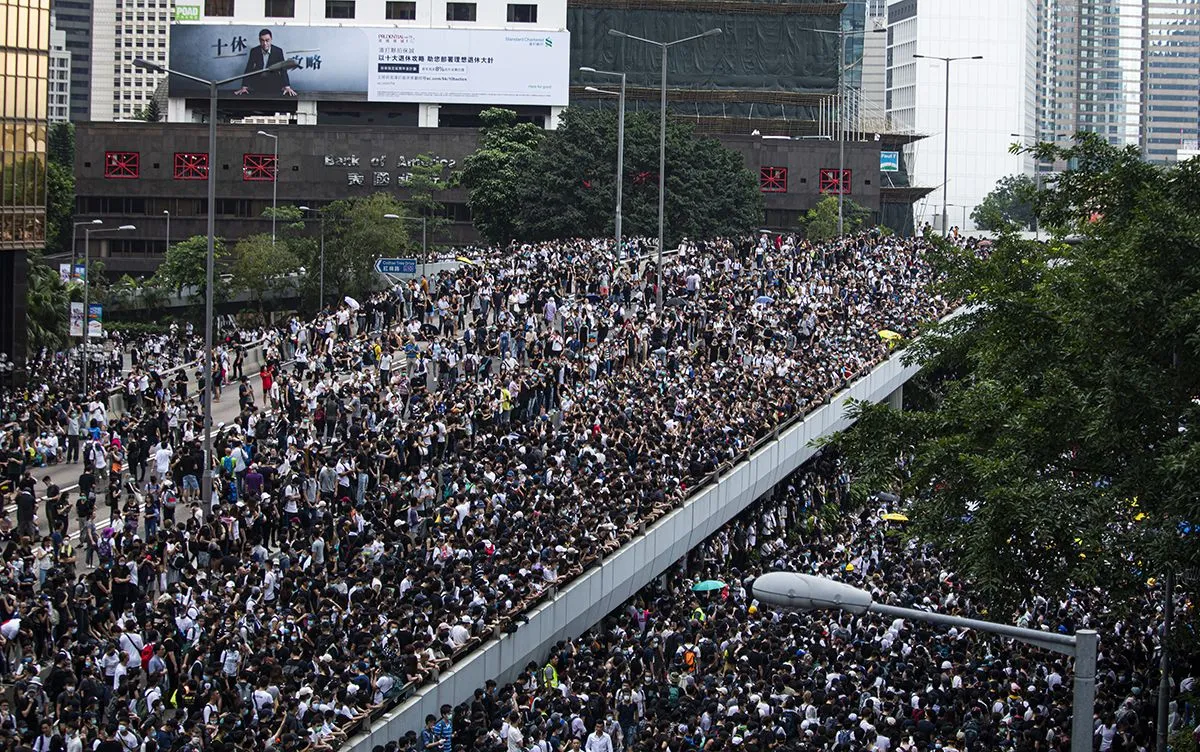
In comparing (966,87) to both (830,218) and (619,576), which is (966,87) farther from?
(619,576)

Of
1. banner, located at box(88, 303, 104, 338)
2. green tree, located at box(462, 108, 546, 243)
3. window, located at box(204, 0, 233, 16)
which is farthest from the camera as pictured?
window, located at box(204, 0, 233, 16)

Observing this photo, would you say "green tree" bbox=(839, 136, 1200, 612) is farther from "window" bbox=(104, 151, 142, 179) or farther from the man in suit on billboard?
"window" bbox=(104, 151, 142, 179)

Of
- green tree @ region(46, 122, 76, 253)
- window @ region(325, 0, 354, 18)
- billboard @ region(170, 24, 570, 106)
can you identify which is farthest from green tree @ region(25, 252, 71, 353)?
window @ region(325, 0, 354, 18)

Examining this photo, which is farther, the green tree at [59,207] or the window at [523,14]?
the green tree at [59,207]

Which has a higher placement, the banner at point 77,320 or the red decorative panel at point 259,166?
the red decorative panel at point 259,166

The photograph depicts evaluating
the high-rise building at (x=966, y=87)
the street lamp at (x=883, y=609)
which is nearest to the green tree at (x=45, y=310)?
the street lamp at (x=883, y=609)

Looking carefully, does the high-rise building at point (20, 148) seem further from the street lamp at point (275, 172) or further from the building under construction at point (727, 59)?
the building under construction at point (727, 59)
